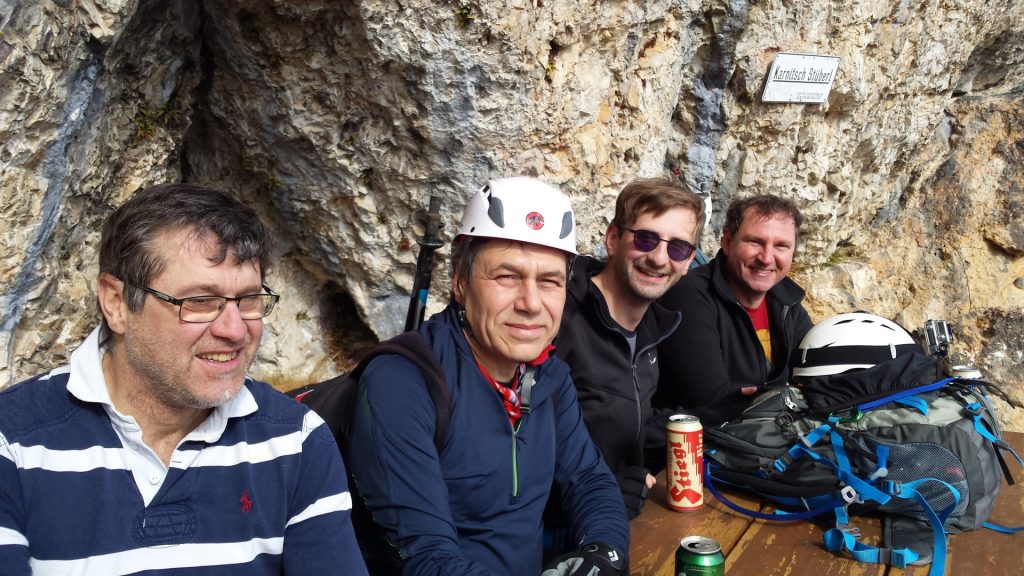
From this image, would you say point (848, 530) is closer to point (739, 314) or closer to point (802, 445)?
point (802, 445)

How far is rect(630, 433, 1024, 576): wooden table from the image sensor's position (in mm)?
2678

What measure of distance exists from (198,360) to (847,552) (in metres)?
2.20

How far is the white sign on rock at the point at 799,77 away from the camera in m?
6.63

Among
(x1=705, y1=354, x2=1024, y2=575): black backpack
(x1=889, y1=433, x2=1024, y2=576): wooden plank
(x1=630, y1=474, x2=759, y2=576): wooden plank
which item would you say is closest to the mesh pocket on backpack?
(x1=705, y1=354, x2=1024, y2=575): black backpack

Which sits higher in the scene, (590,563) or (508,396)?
(508,396)

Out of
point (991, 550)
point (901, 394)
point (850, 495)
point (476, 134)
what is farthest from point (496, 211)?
point (476, 134)

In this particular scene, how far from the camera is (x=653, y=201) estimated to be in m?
3.70

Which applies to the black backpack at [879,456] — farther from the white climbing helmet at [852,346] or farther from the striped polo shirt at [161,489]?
the striped polo shirt at [161,489]

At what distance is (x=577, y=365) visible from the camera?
3.52 meters

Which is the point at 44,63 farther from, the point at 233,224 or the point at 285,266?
the point at 285,266

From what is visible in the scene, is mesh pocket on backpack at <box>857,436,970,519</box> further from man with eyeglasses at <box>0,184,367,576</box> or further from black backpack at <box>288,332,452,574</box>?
man with eyeglasses at <box>0,184,367,576</box>

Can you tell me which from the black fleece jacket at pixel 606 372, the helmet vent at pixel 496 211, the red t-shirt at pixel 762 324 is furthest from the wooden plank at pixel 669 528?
the red t-shirt at pixel 762 324

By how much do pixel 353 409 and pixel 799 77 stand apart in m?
5.57

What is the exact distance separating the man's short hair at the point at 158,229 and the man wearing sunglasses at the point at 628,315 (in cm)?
189
